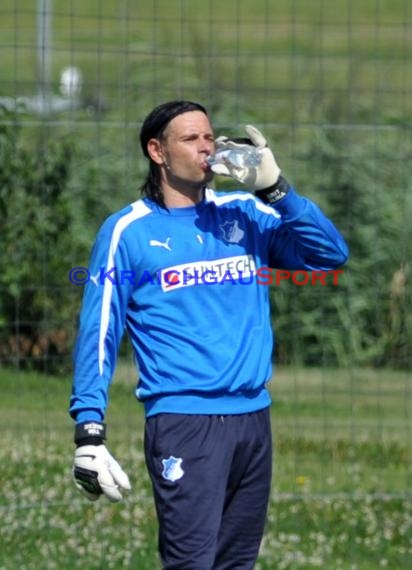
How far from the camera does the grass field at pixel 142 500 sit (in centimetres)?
725

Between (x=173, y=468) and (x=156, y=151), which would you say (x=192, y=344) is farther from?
(x=156, y=151)

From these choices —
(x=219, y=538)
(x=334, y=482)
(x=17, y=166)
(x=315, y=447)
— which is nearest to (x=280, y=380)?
(x=315, y=447)

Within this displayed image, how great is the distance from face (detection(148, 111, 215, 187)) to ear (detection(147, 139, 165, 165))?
0.07ft

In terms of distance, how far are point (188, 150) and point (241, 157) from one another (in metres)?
0.25

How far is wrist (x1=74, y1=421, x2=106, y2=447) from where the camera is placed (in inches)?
208

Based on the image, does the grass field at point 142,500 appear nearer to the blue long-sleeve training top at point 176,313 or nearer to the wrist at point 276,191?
the blue long-sleeve training top at point 176,313

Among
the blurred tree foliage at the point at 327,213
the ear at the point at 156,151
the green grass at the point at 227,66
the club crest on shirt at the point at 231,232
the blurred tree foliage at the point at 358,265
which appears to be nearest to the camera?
the club crest on shirt at the point at 231,232

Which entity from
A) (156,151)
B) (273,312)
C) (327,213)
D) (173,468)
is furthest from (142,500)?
(327,213)

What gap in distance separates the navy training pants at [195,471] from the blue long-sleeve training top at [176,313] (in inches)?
2.1

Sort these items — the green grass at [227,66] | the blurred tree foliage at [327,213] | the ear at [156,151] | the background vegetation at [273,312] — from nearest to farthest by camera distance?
the ear at [156,151] → the green grass at [227,66] → the background vegetation at [273,312] → the blurred tree foliage at [327,213]

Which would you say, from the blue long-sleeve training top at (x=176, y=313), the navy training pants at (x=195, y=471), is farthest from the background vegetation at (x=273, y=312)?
the navy training pants at (x=195, y=471)

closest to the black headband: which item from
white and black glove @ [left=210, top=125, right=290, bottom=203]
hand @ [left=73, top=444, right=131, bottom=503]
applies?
white and black glove @ [left=210, top=125, right=290, bottom=203]

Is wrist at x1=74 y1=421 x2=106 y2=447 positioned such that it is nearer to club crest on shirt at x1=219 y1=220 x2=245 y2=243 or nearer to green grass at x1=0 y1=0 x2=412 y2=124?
club crest on shirt at x1=219 y1=220 x2=245 y2=243

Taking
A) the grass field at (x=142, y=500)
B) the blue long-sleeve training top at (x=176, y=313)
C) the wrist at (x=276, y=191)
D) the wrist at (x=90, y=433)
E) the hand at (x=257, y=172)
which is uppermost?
the hand at (x=257, y=172)
